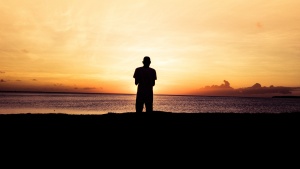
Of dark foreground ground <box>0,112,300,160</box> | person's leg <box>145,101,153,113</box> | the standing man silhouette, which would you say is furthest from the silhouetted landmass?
the standing man silhouette

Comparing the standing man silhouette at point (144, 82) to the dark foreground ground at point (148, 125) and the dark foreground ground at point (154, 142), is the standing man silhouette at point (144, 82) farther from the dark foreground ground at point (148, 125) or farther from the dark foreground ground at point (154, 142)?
the dark foreground ground at point (154, 142)

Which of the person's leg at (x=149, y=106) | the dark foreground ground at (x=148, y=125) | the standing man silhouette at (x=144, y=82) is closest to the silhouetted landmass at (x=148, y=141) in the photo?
the dark foreground ground at (x=148, y=125)

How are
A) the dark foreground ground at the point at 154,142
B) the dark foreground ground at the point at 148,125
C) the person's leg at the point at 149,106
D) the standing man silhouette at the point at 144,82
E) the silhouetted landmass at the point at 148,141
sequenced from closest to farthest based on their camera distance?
the dark foreground ground at the point at 154,142
the silhouetted landmass at the point at 148,141
the dark foreground ground at the point at 148,125
the standing man silhouette at the point at 144,82
the person's leg at the point at 149,106

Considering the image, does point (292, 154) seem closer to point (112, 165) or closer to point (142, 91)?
point (112, 165)

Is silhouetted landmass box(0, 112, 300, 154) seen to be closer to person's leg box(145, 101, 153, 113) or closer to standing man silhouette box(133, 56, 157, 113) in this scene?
person's leg box(145, 101, 153, 113)

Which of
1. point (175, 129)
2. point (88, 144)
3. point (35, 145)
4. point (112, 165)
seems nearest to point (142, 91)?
point (175, 129)

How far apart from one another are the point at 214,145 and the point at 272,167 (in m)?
1.91

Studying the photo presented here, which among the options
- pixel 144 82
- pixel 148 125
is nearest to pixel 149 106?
pixel 148 125

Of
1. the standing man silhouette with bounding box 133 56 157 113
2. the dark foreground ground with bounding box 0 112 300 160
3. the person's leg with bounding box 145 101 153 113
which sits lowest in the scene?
the dark foreground ground with bounding box 0 112 300 160

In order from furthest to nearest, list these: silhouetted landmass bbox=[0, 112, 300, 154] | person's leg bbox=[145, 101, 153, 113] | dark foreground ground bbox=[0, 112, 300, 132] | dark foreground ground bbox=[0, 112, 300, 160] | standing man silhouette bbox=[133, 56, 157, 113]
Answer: person's leg bbox=[145, 101, 153, 113] < standing man silhouette bbox=[133, 56, 157, 113] < dark foreground ground bbox=[0, 112, 300, 132] < silhouetted landmass bbox=[0, 112, 300, 154] < dark foreground ground bbox=[0, 112, 300, 160]

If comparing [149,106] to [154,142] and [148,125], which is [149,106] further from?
[154,142]

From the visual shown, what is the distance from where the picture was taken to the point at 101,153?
571 cm

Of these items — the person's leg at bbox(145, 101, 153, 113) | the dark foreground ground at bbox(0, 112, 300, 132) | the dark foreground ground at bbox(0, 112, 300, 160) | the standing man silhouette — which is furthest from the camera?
the person's leg at bbox(145, 101, 153, 113)

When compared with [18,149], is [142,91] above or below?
above
